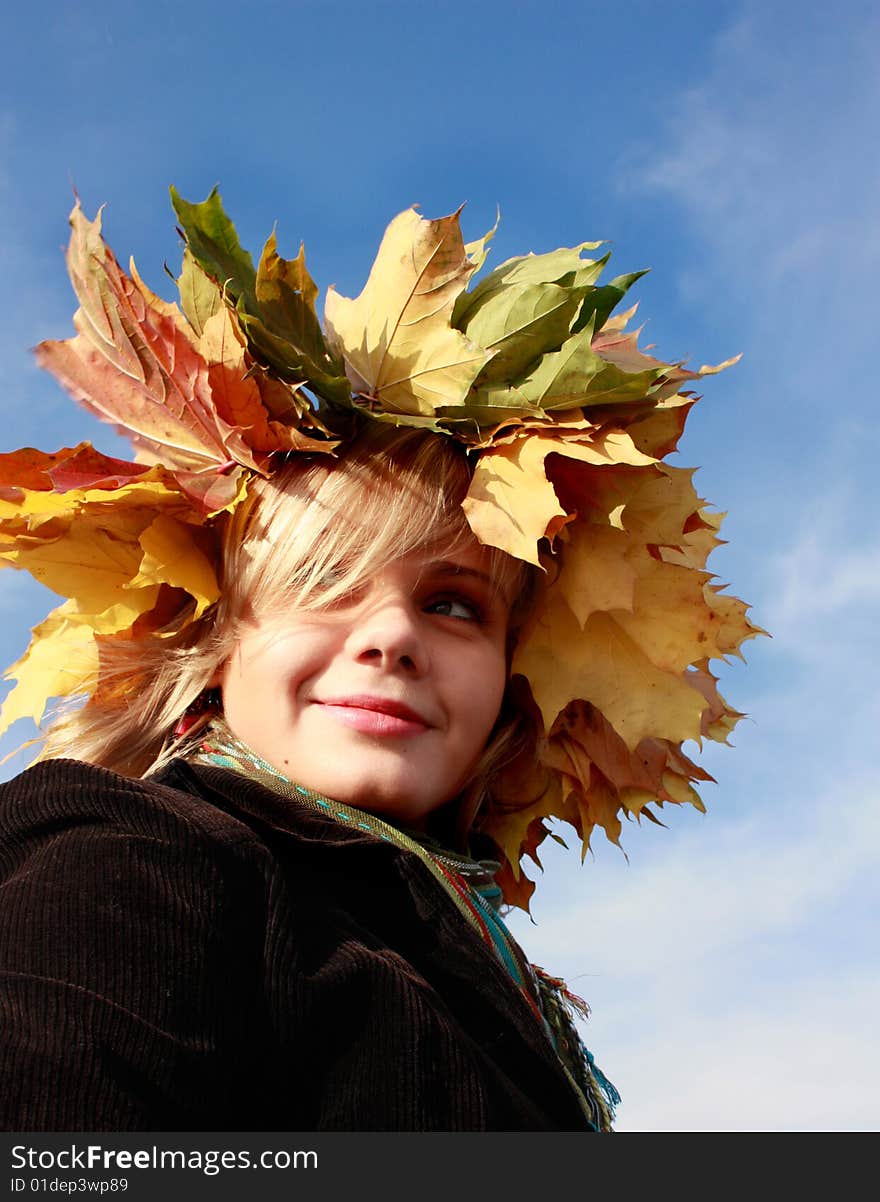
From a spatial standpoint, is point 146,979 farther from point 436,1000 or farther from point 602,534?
point 602,534

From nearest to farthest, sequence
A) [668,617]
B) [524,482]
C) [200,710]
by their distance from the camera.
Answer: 1. [524,482]
2. [200,710]
3. [668,617]

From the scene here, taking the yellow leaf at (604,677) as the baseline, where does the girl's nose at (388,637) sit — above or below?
below

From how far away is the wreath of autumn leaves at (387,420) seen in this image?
194cm

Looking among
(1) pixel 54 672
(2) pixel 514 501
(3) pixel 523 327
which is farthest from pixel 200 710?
(3) pixel 523 327

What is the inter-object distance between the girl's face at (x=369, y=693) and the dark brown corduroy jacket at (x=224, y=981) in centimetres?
20

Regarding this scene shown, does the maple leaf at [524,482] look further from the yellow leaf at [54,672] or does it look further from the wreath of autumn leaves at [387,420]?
the yellow leaf at [54,672]

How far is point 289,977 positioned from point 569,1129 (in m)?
0.49

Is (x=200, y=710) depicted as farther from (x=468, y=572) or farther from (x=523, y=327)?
(x=523, y=327)

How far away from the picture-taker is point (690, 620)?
2.13m

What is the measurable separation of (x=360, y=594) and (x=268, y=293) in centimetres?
51

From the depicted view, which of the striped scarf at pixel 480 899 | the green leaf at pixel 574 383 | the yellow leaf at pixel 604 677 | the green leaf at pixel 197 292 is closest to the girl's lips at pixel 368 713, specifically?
the striped scarf at pixel 480 899

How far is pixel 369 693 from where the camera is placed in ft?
5.95

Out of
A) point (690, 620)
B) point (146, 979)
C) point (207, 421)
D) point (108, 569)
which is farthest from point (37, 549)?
point (690, 620)

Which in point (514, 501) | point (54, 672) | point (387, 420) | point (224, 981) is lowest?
point (224, 981)
